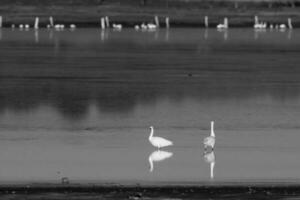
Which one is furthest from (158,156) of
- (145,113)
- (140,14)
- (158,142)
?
(140,14)

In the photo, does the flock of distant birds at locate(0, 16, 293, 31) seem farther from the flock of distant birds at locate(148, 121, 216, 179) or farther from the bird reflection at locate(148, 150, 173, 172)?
the bird reflection at locate(148, 150, 173, 172)

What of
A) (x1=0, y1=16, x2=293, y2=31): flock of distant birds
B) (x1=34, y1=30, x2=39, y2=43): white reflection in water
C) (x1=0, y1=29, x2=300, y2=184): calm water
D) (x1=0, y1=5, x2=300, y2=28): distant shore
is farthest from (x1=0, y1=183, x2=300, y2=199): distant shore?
(x1=0, y1=5, x2=300, y2=28): distant shore

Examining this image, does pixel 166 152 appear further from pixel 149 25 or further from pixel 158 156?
pixel 149 25

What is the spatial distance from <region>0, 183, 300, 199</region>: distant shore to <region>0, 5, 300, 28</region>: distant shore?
7095cm

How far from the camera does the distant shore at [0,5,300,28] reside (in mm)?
93188

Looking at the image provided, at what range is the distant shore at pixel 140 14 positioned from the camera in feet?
306

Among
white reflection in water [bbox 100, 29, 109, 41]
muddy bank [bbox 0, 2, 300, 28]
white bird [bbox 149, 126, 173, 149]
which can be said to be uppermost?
white bird [bbox 149, 126, 173, 149]

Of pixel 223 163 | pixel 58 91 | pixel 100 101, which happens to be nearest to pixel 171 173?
pixel 223 163

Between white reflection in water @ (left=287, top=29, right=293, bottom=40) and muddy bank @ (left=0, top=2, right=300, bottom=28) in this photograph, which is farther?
muddy bank @ (left=0, top=2, right=300, bottom=28)

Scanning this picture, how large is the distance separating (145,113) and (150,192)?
12234mm

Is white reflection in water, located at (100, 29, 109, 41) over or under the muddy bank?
over

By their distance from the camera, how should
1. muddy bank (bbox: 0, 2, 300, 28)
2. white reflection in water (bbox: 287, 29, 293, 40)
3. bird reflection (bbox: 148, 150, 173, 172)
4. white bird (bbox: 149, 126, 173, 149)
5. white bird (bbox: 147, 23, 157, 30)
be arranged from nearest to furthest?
bird reflection (bbox: 148, 150, 173, 172)
white bird (bbox: 149, 126, 173, 149)
white reflection in water (bbox: 287, 29, 293, 40)
white bird (bbox: 147, 23, 157, 30)
muddy bank (bbox: 0, 2, 300, 28)

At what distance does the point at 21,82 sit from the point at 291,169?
60.3 ft

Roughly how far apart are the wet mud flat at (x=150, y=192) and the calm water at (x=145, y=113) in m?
1.05
